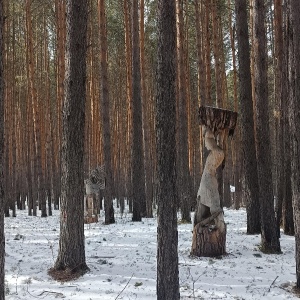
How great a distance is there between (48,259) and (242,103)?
5.68 m

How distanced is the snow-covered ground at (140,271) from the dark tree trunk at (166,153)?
28.2 inches

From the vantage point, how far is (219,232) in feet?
23.2

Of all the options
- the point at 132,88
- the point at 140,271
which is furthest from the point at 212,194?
the point at 132,88

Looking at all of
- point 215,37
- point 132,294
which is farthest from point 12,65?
point 132,294

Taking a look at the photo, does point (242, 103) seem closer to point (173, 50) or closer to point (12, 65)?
point (173, 50)

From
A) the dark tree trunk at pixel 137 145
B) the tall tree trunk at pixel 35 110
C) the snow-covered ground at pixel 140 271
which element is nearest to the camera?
the snow-covered ground at pixel 140 271

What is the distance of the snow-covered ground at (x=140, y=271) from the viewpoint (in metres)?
5.18

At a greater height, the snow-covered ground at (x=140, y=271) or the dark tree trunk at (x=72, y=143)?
the dark tree trunk at (x=72, y=143)

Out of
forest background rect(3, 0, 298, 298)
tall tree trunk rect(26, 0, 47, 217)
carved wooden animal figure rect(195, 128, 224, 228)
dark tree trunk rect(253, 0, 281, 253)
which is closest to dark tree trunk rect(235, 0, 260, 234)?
forest background rect(3, 0, 298, 298)

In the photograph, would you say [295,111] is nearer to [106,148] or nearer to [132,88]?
[106,148]

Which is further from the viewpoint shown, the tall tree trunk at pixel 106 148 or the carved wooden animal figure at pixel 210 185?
the tall tree trunk at pixel 106 148

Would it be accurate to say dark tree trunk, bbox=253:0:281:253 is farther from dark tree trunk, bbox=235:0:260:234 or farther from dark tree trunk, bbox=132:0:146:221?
dark tree trunk, bbox=132:0:146:221

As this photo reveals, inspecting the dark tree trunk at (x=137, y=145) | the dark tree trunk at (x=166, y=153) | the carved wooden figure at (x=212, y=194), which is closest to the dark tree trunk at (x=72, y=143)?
the dark tree trunk at (x=166, y=153)

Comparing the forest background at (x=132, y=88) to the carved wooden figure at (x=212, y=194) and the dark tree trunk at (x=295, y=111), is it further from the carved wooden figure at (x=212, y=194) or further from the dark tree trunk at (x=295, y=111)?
the carved wooden figure at (x=212, y=194)
